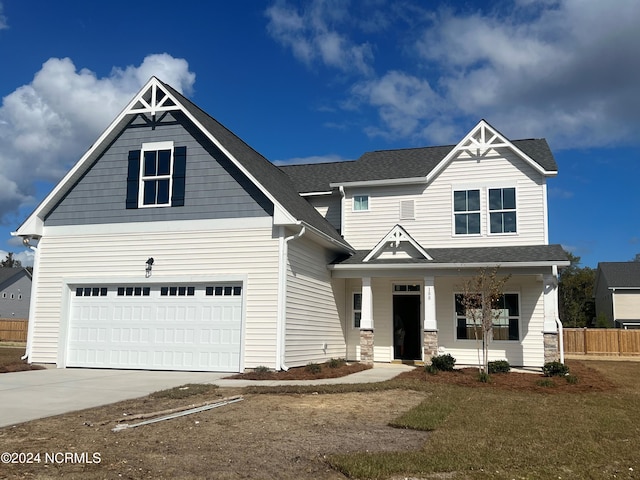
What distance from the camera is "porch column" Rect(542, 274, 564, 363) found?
16406 mm

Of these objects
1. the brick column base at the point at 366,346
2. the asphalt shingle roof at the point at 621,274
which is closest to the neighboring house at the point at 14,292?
the brick column base at the point at 366,346

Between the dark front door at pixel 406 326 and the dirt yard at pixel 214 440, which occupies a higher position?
the dark front door at pixel 406 326

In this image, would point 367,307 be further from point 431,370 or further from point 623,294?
point 623,294

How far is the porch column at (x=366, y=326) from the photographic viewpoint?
17.6m

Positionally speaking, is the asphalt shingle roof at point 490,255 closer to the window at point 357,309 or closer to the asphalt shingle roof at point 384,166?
the window at point 357,309

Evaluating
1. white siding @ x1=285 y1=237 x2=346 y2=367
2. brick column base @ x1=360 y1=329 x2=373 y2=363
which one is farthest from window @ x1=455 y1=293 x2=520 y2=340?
white siding @ x1=285 y1=237 x2=346 y2=367

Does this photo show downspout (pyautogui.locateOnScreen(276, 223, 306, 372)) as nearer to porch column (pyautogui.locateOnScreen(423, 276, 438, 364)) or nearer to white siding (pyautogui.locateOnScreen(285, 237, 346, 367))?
white siding (pyautogui.locateOnScreen(285, 237, 346, 367))

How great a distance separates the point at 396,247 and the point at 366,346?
3320mm

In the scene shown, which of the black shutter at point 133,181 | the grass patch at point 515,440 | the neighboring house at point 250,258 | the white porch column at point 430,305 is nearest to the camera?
the grass patch at point 515,440

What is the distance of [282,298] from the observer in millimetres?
14875

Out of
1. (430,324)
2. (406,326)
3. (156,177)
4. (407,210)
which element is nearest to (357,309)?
(406,326)

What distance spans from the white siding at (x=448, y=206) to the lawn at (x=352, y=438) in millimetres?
8304

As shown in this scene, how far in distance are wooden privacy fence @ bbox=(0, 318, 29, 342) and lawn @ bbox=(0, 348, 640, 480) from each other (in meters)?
31.8

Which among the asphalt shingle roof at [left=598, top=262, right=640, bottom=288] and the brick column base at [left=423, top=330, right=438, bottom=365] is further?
the asphalt shingle roof at [left=598, top=262, right=640, bottom=288]
